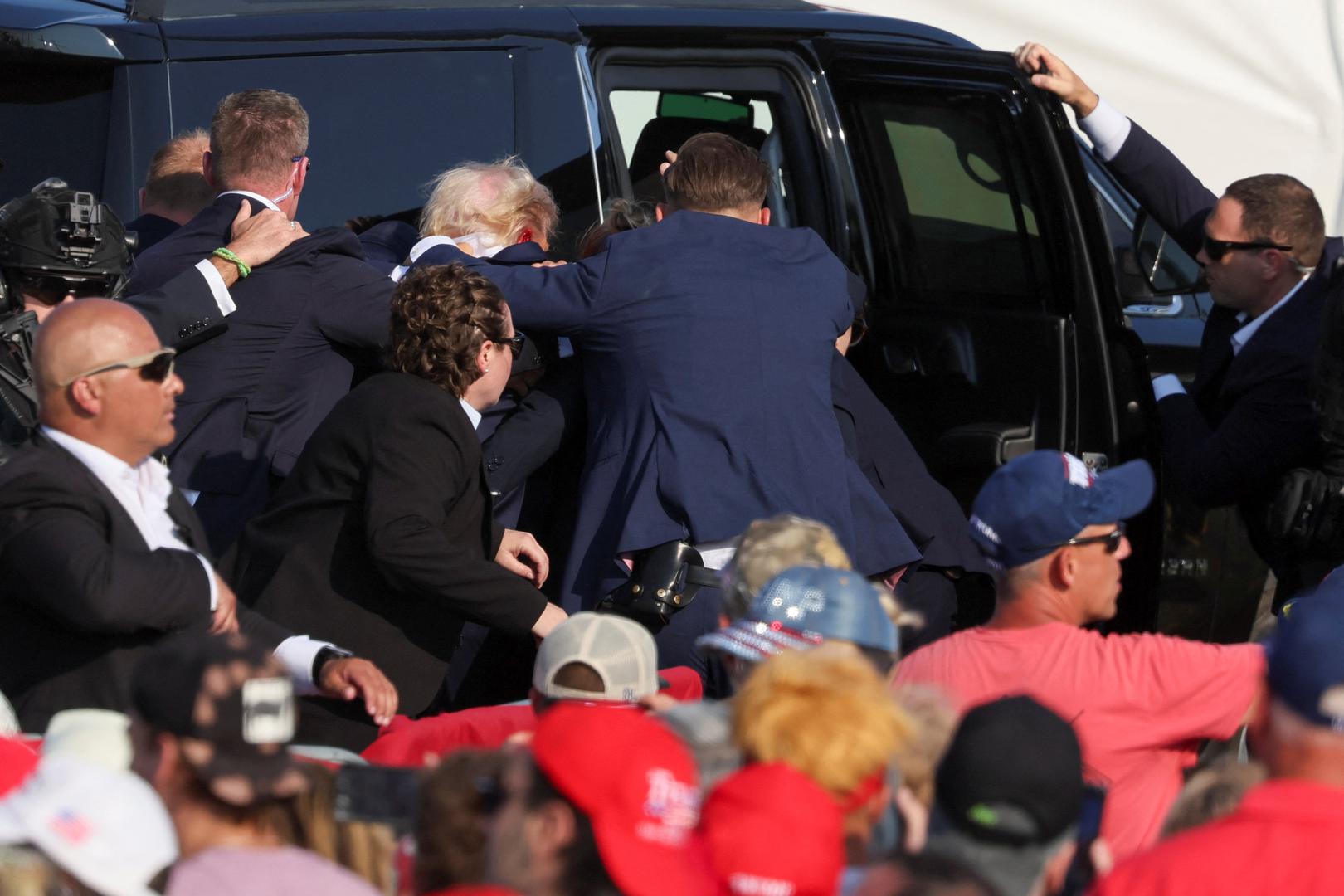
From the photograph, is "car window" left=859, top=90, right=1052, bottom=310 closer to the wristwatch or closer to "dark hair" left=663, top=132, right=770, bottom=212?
"dark hair" left=663, top=132, right=770, bottom=212

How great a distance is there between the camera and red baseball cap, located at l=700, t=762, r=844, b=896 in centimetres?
196

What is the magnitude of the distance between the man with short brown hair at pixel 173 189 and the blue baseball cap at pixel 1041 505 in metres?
2.34

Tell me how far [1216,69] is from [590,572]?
173 inches

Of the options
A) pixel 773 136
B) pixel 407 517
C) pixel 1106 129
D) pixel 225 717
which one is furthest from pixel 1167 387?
pixel 225 717

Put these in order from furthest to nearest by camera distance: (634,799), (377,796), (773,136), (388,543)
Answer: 1. (773,136)
2. (388,543)
3. (377,796)
4. (634,799)

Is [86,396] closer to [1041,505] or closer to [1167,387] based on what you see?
[1041,505]

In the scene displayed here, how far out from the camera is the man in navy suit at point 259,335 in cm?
415

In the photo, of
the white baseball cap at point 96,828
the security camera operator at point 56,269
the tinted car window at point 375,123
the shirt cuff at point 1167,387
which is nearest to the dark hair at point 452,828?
the white baseball cap at point 96,828

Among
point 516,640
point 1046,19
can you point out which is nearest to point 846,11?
point 1046,19

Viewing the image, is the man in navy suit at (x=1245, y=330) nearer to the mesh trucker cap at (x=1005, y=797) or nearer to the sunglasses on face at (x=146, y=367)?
the mesh trucker cap at (x=1005, y=797)

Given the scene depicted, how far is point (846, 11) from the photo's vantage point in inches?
221

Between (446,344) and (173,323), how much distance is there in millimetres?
688

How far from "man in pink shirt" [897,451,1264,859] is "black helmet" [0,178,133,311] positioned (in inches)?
78.2

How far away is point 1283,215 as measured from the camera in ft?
15.6
